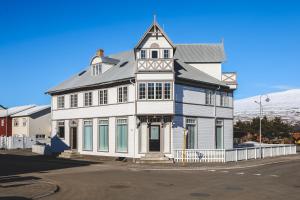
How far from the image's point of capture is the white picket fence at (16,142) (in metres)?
56.3

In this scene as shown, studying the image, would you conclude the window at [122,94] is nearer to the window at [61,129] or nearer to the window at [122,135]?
the window at [122,135]

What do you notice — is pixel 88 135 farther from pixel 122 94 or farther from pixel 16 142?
pixel 16 142

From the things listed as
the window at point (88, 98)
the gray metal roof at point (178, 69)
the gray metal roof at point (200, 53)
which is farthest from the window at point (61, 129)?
the gray metal roof at point (200, 53)

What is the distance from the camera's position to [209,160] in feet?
111

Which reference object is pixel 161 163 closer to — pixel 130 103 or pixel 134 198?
pixel 130 103

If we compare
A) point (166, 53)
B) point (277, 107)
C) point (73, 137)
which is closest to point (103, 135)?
point (73, 137)

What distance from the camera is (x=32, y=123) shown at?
63125 millimetres

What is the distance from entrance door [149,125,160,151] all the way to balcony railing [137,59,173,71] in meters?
5.20

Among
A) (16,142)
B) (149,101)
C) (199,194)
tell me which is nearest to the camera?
(199,194)

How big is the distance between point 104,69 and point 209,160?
1542 cm

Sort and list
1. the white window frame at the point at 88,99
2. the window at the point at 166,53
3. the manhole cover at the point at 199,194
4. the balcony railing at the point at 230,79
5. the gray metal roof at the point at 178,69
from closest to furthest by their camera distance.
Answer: the manhole cover at the point at 199,194 < the window at the point at 166,53 < the gray metal roof at the point at 178,69 < the white window frame at the point at 88,99 < the balcony railing at the point at 230,79


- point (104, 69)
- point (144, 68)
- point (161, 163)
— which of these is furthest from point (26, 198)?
point (104, 69)

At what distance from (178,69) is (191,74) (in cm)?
139

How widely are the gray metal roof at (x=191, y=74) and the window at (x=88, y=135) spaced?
10.6m
